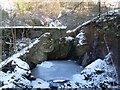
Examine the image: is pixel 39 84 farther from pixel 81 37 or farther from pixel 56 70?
pixel 81 37

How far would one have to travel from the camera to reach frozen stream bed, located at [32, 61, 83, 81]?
2.00m

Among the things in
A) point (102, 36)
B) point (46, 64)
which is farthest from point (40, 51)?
point (102, 36)

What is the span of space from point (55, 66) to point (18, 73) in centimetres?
32

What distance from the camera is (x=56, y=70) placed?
78.8 inches

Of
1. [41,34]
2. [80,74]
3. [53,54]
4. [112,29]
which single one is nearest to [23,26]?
[41,34]

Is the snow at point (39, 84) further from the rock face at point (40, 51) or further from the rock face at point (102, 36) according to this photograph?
the rock face at point (102, 36)

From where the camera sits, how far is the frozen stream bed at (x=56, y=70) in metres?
2.00

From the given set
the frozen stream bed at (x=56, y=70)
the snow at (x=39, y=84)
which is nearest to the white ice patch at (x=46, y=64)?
the frozen stream bed at (x=56, y=70)

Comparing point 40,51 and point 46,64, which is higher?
point 40,51

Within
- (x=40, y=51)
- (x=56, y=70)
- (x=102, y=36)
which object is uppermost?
(x=102, y=36)

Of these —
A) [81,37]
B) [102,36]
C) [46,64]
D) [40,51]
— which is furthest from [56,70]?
[102,36]

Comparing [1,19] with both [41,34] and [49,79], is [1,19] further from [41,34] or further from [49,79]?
[49,79]

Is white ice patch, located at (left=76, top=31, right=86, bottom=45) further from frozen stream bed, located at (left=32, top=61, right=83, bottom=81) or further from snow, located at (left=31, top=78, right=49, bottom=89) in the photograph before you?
snow, located at (left=31, top=78, right=49, bottom=89)

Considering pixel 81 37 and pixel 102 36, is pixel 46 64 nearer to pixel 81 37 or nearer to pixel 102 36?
pixel 81 37
